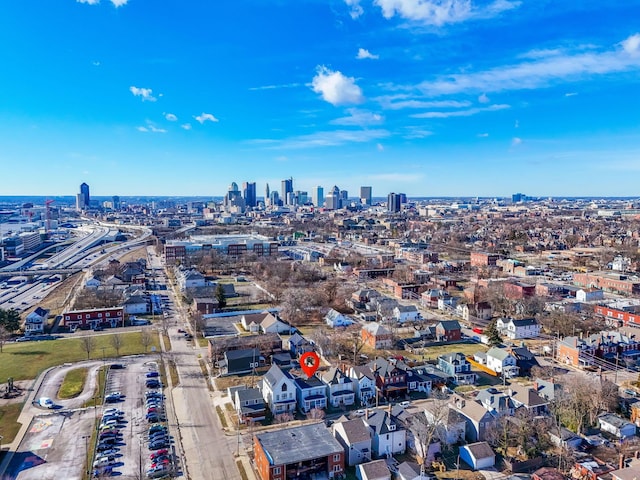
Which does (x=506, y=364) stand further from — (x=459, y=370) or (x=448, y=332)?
(x=448, y=332)

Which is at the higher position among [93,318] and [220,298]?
[220,298]

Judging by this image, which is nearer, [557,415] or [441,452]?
[441,452]

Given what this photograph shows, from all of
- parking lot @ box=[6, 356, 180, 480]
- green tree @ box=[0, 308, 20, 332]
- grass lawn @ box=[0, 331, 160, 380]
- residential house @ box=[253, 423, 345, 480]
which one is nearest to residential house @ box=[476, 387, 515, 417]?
residential house @ box=[253, 423, 345, 480]

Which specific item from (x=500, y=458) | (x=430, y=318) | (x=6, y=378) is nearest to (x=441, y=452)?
(x=500, y=458)

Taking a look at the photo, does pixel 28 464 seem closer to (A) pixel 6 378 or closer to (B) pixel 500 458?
(A) pixel 6 378

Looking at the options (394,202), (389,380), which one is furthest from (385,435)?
(394,202)
